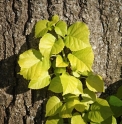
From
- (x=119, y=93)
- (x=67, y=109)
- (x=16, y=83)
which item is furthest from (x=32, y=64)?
(x=119, y=93)

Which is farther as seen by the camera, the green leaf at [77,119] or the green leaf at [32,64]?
the green leaf at [77,119]

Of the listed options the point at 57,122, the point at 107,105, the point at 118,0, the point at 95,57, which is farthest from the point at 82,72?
the point at 118,0

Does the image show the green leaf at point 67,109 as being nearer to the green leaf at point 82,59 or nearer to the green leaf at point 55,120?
the green leaf at point 55,120

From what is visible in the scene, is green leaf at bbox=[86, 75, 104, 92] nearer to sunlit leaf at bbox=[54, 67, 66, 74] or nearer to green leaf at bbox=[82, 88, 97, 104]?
green leaf at bbox=[82, 88, 97, 104]

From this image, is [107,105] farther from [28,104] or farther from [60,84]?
[28,104]

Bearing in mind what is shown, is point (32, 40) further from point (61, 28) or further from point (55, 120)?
point (55, 120)

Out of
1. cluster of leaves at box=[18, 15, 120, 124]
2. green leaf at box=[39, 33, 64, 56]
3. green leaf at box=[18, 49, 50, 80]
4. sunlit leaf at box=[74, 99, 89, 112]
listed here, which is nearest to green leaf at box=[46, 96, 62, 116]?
cluster of leaves at box=[18, 15, 120, 124]

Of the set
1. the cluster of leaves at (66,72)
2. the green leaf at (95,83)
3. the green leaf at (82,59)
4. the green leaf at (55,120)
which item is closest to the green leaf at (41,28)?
the cluster of leaves at (66,72)

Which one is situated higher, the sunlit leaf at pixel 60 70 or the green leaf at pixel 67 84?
the sunlit leaf at pixel 60 70
